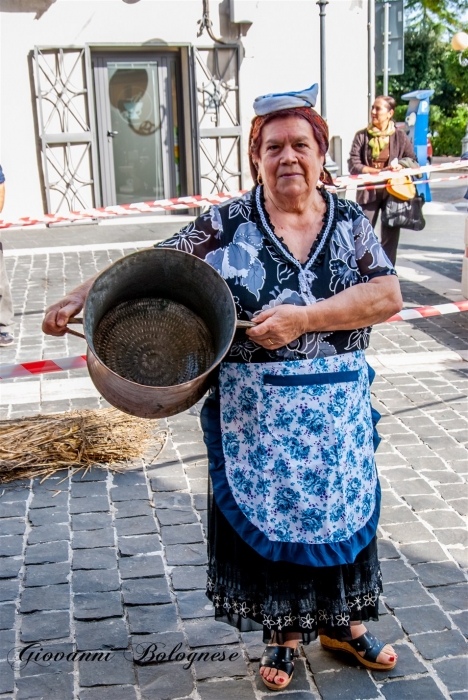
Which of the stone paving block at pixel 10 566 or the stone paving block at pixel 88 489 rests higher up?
the stone paving block at pixel 88 489

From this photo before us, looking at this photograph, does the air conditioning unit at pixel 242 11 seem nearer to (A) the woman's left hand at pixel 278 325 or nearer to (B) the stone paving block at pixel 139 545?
(B) the stone paving block at pixel 139 545

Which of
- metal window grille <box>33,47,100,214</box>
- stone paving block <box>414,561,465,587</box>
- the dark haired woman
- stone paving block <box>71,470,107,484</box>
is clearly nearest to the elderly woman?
stone paving block <box>414,561,465,587</box>

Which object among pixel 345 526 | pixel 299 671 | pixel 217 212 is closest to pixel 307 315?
pixel 217 212

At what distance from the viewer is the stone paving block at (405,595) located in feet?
11.1

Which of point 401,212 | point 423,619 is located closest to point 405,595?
point 423,619

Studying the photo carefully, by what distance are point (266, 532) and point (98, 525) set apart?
1.55 metres

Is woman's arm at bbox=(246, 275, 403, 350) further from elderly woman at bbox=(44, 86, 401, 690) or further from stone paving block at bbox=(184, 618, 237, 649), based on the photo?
stone paving block at bbox=(184, 618, 237, 649)

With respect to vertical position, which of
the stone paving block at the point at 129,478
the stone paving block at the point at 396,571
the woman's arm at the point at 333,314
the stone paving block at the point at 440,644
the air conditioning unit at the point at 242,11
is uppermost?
the air conditioning unit at the point at 242,11

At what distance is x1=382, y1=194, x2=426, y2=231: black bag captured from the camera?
28.6 feet

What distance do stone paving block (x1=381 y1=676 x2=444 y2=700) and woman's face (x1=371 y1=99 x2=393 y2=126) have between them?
268 inches

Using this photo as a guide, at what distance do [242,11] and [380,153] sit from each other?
5.96 metres

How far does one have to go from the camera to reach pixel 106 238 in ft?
41.0

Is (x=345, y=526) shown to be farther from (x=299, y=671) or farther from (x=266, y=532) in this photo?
(x=299, y=671)

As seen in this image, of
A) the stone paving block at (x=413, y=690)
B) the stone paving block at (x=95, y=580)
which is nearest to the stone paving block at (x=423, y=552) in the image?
the stone paving block at (x=413, y=690)
